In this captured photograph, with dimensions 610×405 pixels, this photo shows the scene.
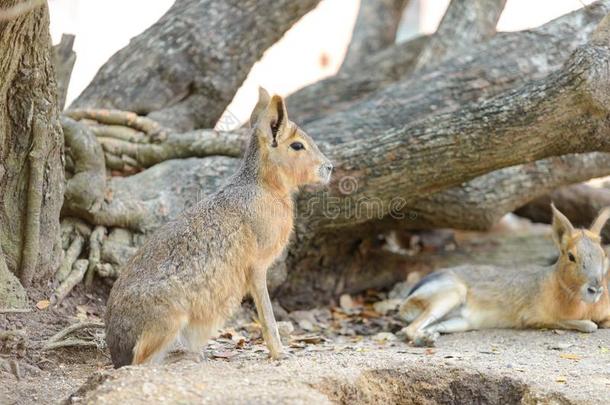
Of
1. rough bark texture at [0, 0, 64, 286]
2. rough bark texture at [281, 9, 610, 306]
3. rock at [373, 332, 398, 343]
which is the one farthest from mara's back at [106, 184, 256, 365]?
rock at [373, 332, 398, 343]

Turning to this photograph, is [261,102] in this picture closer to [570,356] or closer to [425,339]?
[425,339]

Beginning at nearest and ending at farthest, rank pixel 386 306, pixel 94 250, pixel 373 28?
pixel 94 250, pixel 386 306, pixel 373 28

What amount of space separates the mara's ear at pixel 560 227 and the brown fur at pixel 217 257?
264 cm

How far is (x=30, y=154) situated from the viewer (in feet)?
19.2

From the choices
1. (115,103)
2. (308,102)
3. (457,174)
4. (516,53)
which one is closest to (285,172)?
(457,174)

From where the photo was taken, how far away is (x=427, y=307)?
754cm

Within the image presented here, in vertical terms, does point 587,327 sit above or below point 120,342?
below

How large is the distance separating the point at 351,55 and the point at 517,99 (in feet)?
17.0

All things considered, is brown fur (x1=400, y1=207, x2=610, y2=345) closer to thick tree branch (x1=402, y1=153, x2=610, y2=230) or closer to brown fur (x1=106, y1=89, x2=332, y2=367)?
thick tree branch (x1=402, y1=153, x2=610, y2=230)

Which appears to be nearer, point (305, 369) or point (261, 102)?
point (305, 369)

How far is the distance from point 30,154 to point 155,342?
167cm

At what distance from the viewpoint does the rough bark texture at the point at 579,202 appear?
9617 mm

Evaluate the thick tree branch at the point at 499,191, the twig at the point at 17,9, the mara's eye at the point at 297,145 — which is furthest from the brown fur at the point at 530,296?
the twig at the point at 17,9

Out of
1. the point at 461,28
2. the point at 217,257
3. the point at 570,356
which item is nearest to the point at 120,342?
the point at 217,257
